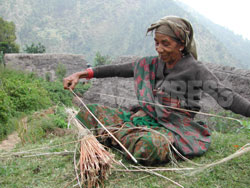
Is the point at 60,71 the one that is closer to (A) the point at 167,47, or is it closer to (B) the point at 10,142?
(B) the point at 10,142

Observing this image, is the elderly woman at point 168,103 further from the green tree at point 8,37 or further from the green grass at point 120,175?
the green tree at point 8,37

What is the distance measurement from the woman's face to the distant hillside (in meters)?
22.6

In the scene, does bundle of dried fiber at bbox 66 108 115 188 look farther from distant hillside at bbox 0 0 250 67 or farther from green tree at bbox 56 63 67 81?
distant hillside at bbox 0 0 250 67

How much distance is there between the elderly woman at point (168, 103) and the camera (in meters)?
1.95

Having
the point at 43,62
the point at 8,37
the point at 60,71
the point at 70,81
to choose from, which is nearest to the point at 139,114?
the point at 70,81

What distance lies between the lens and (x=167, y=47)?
2.15 m

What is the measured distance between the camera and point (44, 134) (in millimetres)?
4340

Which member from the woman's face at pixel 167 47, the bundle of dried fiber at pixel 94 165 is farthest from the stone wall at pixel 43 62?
the bundle of dried fiber at pixel 94 165

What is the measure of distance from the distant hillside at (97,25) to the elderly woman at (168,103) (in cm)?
2252

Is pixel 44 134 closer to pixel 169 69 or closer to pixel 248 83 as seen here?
pixel 169 69

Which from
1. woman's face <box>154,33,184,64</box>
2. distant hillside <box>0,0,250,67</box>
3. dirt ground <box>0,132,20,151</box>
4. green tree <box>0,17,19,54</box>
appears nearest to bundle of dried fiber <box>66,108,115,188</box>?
woman's face <box>154,33,184,64</box>

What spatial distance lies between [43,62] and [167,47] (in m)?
12.3

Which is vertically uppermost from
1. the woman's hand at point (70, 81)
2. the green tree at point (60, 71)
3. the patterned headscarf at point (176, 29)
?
the patterned headscarf at point (176, 29)

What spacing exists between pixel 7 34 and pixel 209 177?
2002 cm
